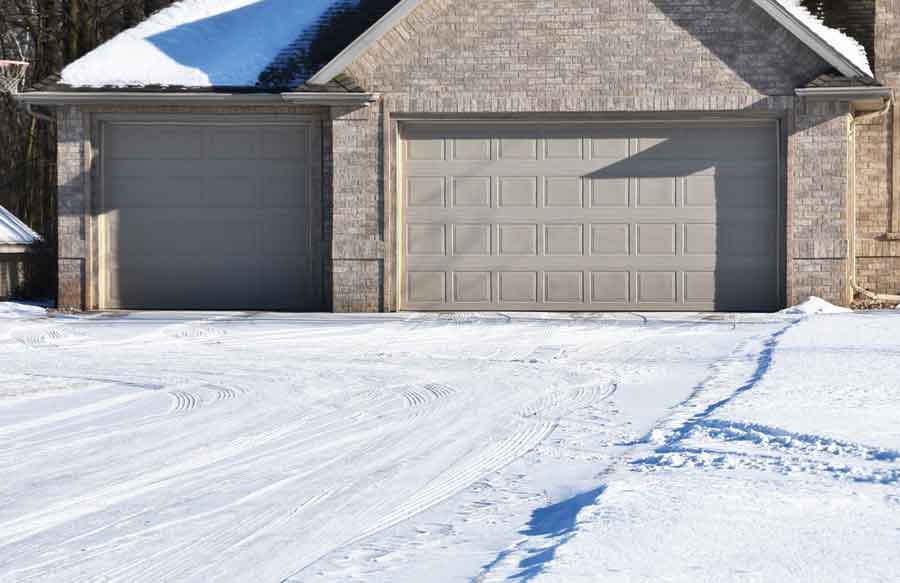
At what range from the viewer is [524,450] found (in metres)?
7.36

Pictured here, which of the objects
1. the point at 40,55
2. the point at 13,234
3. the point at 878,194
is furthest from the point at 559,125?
the point at 40,55

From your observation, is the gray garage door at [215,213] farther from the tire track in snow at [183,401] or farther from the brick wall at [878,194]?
the tire track in snow at [183,401]

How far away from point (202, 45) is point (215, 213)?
257 centimetres

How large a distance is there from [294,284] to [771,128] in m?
6.87

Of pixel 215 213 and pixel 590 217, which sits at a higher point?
pixel 215 213

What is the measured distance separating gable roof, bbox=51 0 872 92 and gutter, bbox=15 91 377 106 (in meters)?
0.17

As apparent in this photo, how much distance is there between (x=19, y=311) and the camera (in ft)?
61.1

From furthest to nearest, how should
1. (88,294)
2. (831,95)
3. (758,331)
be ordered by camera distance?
(88,294), (831,95), (758,331)

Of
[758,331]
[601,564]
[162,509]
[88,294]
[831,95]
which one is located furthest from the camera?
[88,294]

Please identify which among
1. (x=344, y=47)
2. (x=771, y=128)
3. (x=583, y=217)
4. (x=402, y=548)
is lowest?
(x=402, y=548)

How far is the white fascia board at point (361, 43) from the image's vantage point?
18.3 meters

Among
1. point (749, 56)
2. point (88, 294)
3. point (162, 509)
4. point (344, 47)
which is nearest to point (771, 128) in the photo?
point (749, 56)

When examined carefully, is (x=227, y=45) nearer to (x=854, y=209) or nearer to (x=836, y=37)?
(x=836, y=37)

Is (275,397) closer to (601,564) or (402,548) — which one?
(402,548)
